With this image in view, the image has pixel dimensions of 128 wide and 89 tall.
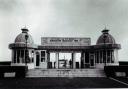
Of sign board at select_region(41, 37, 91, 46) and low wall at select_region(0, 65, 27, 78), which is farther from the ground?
sign board at select_region(41, 37, 91, 46)

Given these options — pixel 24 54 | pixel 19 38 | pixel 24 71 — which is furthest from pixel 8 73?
pixel 19 38

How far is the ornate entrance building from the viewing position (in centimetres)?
3241

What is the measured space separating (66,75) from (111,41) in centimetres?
1237

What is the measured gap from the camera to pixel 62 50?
35125 mm

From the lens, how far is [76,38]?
→ 36000mm

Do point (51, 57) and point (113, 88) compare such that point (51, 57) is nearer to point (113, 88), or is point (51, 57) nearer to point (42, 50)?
point (42, 50)

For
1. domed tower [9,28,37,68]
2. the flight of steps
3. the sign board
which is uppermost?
the sign board

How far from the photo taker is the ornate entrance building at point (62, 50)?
32406mm

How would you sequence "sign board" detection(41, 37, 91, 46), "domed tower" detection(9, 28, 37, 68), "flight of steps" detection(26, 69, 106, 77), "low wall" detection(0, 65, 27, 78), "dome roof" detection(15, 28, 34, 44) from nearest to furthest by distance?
"low wall" detection(0, 65, 27, 78), "flight of steps" detection(26, 69, 106, 77), "domed tower" detection(9, 28, 37, 68), "dome roof" detection(15, 28, 34, 44), "sign board" detection(41, 37, 91, 46)

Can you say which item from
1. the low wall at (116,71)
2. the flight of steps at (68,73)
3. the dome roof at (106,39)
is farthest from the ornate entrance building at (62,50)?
the low wall at (116,71)

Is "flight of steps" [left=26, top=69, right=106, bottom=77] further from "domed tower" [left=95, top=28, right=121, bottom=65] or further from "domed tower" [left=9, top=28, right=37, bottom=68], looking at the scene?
"domed tower" [left=95, top=28, right=121, bottom=65]

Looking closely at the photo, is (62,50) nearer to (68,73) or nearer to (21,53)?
(21,53)

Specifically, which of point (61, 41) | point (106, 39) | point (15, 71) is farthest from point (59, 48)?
point (15, 71)

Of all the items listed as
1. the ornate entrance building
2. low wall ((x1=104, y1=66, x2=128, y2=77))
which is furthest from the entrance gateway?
low wall ((x1=104, y1=66, x2=128, y2=77))
